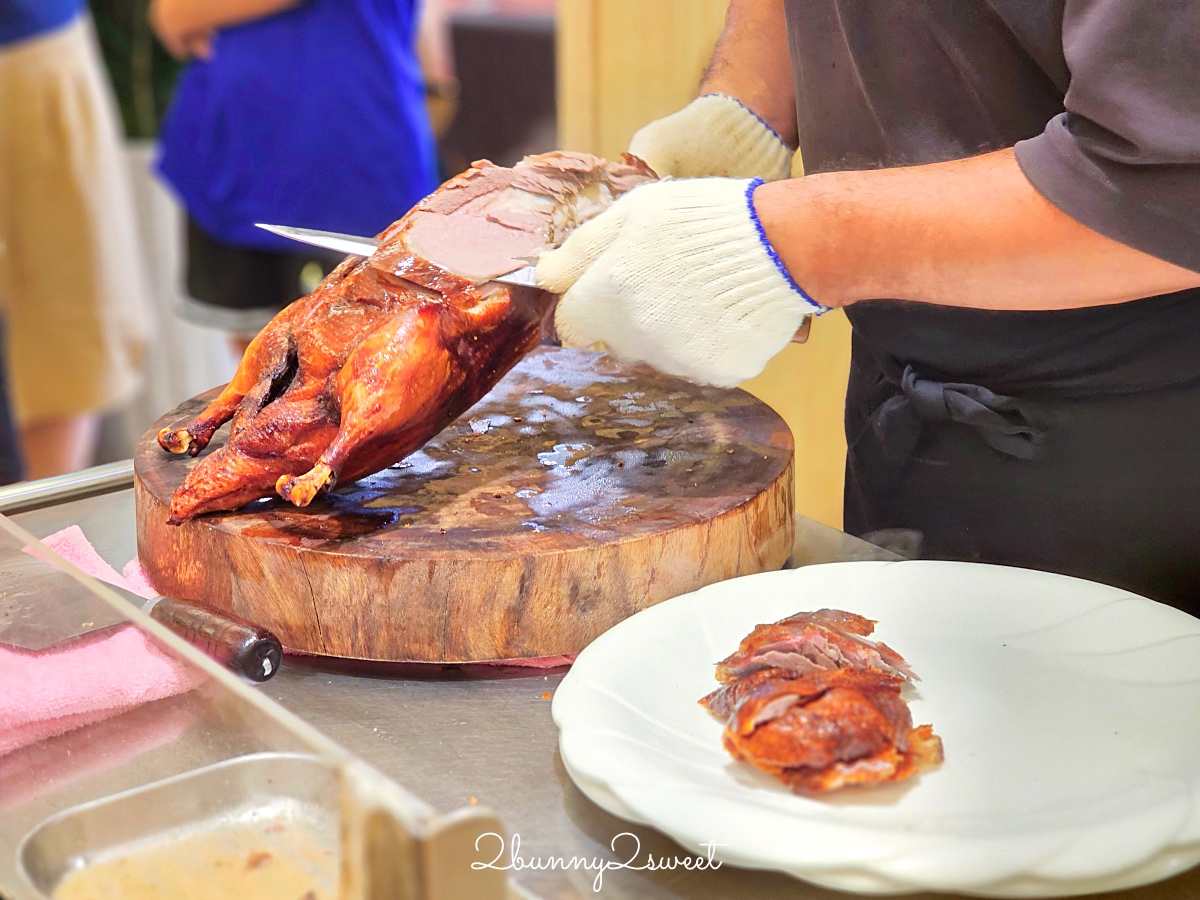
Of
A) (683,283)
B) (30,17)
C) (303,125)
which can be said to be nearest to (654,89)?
(303,125)

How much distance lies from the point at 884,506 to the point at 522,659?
71cm

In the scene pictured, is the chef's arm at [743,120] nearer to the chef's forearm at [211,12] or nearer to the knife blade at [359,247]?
the knife blade at [359,247]

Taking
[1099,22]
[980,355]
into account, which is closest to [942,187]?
[1099,22]

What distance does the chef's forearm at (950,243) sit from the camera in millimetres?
1192

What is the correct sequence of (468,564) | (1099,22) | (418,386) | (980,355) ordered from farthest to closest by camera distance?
(980,355) < (418,386) < (468,564) < (1099,22)

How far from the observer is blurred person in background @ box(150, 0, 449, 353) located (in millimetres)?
3438

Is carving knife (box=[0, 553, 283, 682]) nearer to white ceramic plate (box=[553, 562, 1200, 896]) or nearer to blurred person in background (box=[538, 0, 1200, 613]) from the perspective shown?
white ceramic plate (box=[553, 562, 1200, 896])

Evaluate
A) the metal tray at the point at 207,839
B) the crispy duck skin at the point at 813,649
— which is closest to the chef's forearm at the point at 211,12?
the crispy duck skin at the point at 813,649

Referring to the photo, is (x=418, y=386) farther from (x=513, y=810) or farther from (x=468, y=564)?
(x=513, y=810)

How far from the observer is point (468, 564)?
1.24 m

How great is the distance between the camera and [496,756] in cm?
112

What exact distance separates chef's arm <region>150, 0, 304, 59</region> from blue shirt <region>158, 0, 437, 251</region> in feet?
0.11

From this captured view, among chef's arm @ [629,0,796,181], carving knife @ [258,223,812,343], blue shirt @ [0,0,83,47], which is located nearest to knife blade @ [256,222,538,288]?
carving knife @ [258,223,812,343]

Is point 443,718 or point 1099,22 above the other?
point 1099,22
